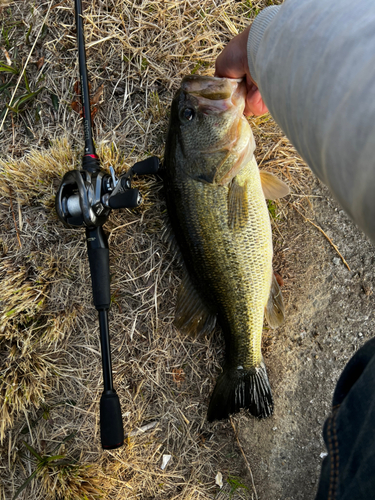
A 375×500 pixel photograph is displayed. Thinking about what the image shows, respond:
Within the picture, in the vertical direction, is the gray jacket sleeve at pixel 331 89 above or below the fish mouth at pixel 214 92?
above

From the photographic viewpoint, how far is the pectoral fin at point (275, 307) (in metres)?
1.95

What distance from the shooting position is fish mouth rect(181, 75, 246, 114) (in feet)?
5.36

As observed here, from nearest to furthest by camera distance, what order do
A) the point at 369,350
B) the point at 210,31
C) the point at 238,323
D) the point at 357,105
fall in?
the point at 357,105 < the point at 369,350 < the point at 238,323 < the point at 210,31

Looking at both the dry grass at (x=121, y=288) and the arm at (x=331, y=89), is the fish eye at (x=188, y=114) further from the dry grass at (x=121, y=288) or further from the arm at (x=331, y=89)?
the arm at (x=331, y=89)

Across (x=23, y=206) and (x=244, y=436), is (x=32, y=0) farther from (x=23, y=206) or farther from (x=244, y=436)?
(x=244, y=436)

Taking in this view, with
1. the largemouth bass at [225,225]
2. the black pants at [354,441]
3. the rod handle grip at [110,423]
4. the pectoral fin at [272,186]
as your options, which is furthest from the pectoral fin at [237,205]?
the rod handle grip at [110,423]

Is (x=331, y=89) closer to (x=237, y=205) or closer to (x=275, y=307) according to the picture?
(x=237, y=205)

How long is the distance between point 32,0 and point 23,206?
135 cm

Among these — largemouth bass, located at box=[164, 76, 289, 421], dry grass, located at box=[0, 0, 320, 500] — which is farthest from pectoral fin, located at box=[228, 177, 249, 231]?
dry grass, located at box=[0, 0, 320, 500]

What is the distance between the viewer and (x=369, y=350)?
1.19m

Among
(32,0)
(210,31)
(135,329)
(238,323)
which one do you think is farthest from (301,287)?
(32,0)

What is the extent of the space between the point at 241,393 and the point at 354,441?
898 mm

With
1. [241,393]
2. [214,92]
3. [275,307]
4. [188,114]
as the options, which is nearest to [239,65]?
[214,92]

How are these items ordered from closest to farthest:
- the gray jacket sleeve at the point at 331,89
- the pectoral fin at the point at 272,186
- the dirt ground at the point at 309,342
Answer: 1. the gray jacket sleeve at the point at 331,89
2. the pectoral fin at the point at 272,186
3. the dirt ground at the point at 309,342
